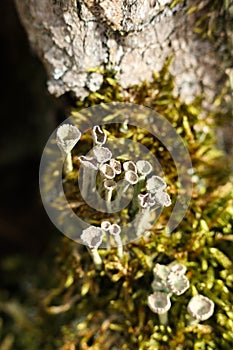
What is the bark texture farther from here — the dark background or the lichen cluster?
the dark background

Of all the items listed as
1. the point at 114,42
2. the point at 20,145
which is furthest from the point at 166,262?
the point at 20,145

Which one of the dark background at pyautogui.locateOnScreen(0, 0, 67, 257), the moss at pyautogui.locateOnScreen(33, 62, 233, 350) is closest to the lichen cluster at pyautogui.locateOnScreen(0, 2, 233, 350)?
the moss at pyautogui.locateOnScreen(33, 62, 233, 350)

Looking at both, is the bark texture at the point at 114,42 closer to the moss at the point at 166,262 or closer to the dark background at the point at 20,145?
the moss at the point at 166,262

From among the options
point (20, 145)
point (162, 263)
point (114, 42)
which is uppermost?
point (114, 42)

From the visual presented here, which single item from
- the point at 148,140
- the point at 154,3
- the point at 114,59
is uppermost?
the point at 154,3

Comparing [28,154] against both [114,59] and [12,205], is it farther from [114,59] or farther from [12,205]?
[114,59]

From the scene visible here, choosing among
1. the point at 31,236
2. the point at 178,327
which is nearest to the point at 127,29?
the point at 178,327

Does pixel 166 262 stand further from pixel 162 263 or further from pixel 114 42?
pixel 114 42

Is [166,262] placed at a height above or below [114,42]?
below
